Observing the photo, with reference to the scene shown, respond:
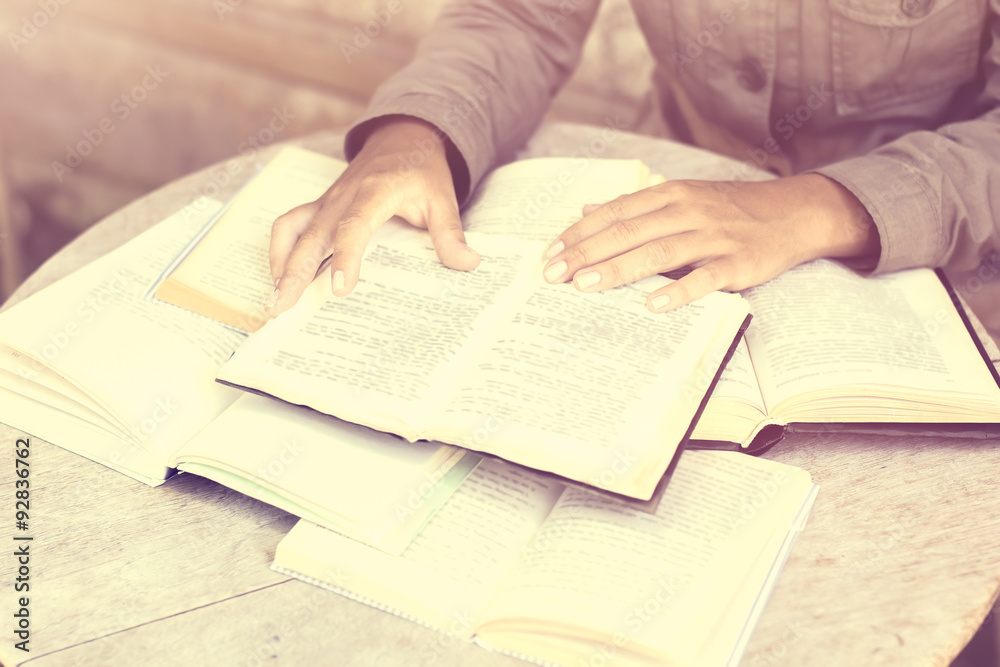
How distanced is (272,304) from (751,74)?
88 centimetres

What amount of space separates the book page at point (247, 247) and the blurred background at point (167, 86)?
1133 mm

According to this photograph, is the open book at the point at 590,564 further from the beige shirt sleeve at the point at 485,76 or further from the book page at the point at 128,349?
the beige shirt sleeve at the point at 485,76

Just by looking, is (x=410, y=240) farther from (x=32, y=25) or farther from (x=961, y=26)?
(x=32, y=25)

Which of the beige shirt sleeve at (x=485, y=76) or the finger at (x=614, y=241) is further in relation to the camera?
the beige shirt sleeve at (x=485, y=76)

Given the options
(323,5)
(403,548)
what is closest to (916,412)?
(403,548)

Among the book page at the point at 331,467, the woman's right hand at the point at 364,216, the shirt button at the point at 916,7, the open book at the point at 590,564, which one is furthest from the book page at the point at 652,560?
the shirt button at the point at 916,7

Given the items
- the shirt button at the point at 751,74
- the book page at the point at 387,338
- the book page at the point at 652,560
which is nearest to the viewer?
the book page at the point at 652,560

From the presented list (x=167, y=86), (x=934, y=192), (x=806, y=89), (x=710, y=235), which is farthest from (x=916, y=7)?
(x=167, y=86)

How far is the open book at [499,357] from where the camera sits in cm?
70

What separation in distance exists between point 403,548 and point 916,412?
525 millimetres

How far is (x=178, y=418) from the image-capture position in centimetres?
81

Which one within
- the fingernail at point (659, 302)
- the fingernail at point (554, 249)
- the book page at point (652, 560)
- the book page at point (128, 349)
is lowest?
the book page at point (652, 560)

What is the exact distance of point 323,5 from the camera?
7.67 feet

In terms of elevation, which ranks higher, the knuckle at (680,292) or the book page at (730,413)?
the knuckle at (680,292)
